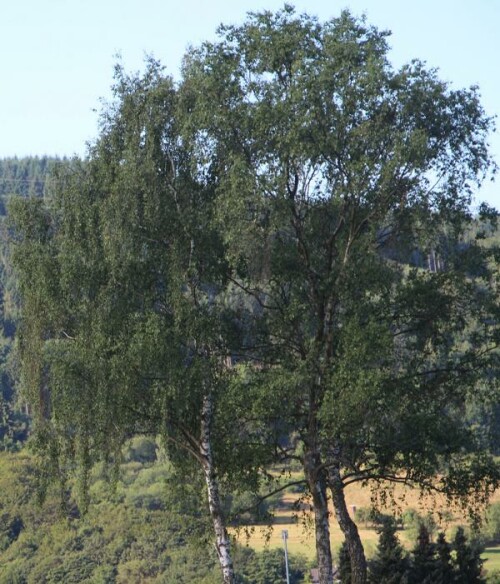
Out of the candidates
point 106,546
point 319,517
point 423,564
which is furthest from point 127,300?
point 106,546

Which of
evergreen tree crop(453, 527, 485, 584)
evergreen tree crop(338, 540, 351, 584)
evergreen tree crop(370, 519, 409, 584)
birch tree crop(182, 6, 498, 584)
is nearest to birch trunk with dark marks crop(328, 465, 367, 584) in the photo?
birch tree crop(182, 6, 498, 584)

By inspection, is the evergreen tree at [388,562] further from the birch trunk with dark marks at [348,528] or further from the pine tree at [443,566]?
the birch trunk with dark marks at [348,528]

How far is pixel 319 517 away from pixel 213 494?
102 inches

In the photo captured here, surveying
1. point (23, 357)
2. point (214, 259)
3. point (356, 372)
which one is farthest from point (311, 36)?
point (23, 357)

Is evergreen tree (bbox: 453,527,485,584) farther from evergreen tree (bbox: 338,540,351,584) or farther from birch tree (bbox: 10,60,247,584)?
birch tree (bbox: 10,60,247,584)

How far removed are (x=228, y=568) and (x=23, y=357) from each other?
23.5 feet

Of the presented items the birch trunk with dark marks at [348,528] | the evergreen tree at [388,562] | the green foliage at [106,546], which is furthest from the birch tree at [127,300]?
the green foliage at [106,546]

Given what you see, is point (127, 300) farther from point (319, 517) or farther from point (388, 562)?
point (388, 562)

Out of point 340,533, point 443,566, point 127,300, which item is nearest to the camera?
point 127,300

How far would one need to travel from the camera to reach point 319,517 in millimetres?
29422

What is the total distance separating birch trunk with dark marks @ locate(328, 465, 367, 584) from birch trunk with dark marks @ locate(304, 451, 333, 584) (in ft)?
1.35

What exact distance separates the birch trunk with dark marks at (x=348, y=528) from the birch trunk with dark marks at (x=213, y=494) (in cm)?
282

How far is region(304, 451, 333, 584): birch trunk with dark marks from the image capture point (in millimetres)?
29141

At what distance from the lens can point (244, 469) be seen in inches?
1192
